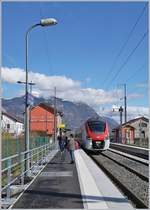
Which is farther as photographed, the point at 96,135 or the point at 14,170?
the point at 96,135

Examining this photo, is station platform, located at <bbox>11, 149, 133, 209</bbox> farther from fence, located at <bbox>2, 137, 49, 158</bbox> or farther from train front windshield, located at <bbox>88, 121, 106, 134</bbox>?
train front windshield, located at <bbox>88, 121, 106, 134</bbox>

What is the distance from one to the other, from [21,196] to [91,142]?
1057 inches

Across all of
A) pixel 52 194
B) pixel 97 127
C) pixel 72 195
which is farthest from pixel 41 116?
pixel 72 195

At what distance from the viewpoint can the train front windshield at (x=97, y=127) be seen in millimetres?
39375

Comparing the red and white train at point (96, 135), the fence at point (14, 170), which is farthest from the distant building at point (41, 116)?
the fence at point (14, 170)

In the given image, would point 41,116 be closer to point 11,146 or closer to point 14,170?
point 11,146

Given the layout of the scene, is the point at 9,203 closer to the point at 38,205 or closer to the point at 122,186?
the point at 38,205

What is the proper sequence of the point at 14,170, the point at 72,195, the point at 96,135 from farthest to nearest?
1. the point at 96,135
2. the point at 14,170
3. the point at 72,195

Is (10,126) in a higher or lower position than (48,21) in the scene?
lower

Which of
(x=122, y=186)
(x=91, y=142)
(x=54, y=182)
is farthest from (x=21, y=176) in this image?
(x=91, y=142)

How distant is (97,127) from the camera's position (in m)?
39.5

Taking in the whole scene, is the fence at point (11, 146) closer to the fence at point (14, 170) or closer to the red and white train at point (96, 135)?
the fence at point (14, 170)

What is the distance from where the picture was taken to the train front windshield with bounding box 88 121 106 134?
3938cm

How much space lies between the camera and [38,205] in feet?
35.2
